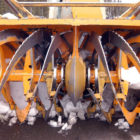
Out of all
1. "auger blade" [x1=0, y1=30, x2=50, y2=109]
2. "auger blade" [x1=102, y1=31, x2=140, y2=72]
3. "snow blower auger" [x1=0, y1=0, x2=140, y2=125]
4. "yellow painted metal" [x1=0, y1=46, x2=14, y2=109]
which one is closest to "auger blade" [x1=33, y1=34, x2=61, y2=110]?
"snow blower auger" [x1=0, y1=0, x2=140, y2=125]

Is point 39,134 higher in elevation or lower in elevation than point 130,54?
lower

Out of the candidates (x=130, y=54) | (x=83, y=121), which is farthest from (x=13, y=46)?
(x=130, y=54)

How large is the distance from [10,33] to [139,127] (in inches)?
59.1

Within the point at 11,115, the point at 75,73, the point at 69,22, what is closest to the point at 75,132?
the point at 75,73

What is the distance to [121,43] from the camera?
164 centimetres

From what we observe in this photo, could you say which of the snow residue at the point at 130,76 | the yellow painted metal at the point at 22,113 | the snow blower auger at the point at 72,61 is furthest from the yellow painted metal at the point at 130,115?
the yellow painted metal at the point at 22,113

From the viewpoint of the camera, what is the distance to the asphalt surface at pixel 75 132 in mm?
1841

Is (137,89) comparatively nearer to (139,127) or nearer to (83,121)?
(139,127)

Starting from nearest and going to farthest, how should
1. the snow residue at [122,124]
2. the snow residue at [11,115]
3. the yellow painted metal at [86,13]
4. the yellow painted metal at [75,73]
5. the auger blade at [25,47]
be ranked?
1. the auger blade at [25,47]
2. the yellow painted metal at [75,73]
3. the snow residue at [122,124]
4. the snow residue at [11,115]
5. the yellow painted metal at [86,13]

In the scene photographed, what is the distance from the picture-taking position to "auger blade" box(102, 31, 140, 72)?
5.07 ft

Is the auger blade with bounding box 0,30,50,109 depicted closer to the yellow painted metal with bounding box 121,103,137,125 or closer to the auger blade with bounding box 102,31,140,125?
the auger blade with bounding box 102,31,140,125

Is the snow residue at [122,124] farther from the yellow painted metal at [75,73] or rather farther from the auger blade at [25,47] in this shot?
the auger blade at [25,47]

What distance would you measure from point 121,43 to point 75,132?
92 cm

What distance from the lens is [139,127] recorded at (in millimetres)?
1987
